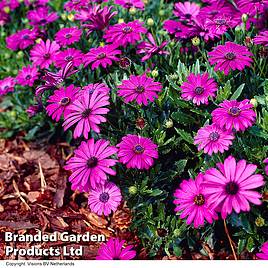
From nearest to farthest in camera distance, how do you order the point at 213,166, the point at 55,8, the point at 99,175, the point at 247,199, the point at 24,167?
the point at 247,199 → the point at 99,175 → the point at 213,166 → the point at 24,167 → the point at 55,8

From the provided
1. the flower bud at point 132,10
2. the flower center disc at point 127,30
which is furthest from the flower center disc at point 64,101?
the flower bud at point 132,10

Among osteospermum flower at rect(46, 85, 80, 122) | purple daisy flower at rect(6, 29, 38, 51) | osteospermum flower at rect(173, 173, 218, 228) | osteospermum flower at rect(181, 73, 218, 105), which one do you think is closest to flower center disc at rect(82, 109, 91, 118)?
osteospermum flower at rect(46, 85, 80, 122)

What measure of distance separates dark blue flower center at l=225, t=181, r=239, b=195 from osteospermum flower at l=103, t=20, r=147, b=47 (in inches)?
49.3

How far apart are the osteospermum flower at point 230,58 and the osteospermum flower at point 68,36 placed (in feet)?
3.26

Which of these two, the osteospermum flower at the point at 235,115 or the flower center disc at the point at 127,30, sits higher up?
the flower center disc at the point at 127,30

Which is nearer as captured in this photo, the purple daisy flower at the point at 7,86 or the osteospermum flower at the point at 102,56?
the osteospermum flower at the point at 102,56

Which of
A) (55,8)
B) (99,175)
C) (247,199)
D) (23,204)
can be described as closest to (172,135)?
(99,175)

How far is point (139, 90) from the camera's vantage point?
2.85 metres

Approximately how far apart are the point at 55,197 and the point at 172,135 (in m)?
0.92

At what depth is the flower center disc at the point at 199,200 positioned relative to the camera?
2625 millimetres

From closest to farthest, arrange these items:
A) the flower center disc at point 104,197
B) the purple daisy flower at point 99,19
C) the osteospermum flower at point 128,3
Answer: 1. the flower center disc at point 104,197
2. the purple daisy flower at point 99,19
3. the osteospermum flower at point 128,3

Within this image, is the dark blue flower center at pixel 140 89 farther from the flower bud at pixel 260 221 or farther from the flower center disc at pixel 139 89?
the flower bud at pixel 260 221

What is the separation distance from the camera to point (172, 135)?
10.3ft

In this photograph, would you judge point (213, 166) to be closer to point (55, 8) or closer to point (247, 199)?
point (247, 199)
